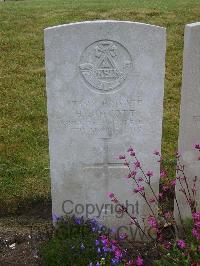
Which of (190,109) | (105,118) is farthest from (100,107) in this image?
(190,109)

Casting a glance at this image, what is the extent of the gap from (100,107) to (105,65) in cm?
37

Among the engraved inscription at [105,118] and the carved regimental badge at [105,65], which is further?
the engraved inscription at [105,118]

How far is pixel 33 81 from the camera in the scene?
772 cm

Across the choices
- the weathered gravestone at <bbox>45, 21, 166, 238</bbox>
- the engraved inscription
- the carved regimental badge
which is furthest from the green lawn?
the carved regimental badge

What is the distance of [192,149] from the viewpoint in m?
4.23

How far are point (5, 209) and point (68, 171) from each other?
3.13 feet

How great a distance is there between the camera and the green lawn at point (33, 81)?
5.41 m

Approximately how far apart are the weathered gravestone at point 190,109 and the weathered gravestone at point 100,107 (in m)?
0.19

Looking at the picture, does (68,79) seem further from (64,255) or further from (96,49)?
(64,255)

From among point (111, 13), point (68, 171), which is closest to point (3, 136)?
point (68, 171)

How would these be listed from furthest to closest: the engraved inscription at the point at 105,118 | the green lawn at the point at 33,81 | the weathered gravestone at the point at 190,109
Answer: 1. the green lawn at the point at 33,81
2. the engraved inscription at the point at 105,118
3. the weathered gravestone at the point at 190,109

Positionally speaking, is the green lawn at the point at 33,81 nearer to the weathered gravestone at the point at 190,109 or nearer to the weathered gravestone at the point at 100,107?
the weathered gravestone at the point at 100,107

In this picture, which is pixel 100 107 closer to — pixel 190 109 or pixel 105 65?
pixel 105 65

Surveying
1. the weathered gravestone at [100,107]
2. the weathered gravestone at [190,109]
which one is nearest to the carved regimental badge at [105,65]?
the weathered gravestone at [100,107]
